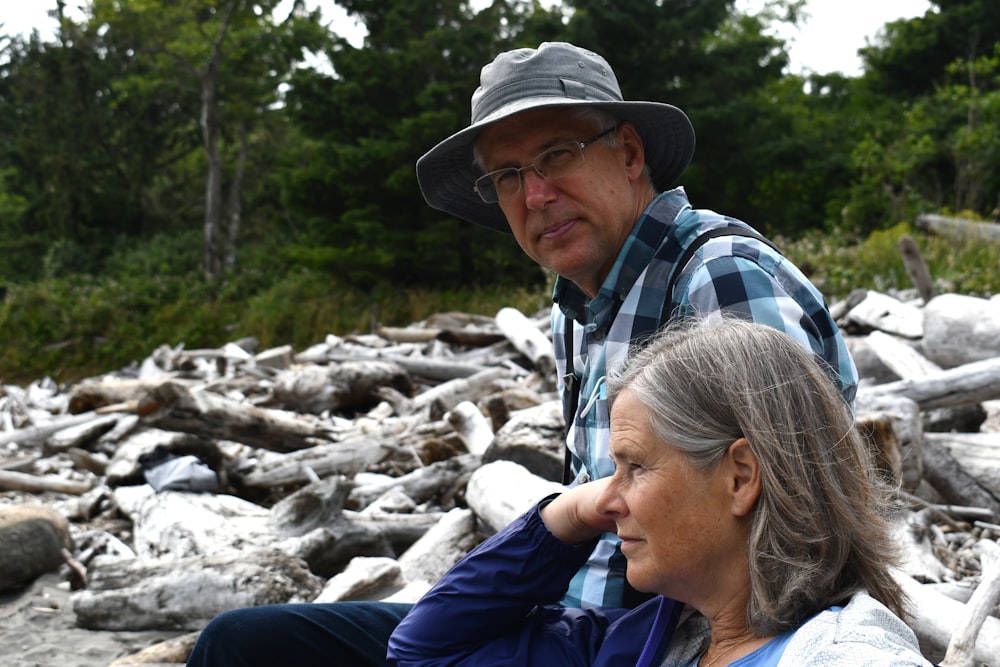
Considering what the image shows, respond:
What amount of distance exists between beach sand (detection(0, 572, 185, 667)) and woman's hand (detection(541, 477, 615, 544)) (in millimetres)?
2472

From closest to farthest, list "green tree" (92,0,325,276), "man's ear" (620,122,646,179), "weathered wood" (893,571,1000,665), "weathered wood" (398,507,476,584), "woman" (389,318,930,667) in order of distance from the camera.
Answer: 1. "woman" (389,318,930,667)
2. "man's ear" (620,122,646,179)
3. "weathered wood" (893,571,1000,665)
4. "weathered wood" (398,507,476,584)
5. "green tree" (92,0,325,276)

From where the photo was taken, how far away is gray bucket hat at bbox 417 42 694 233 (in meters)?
2.26

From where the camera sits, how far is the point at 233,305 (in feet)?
69.3

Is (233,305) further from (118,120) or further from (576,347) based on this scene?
(576,347)

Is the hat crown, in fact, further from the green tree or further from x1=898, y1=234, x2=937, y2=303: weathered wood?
the green tree

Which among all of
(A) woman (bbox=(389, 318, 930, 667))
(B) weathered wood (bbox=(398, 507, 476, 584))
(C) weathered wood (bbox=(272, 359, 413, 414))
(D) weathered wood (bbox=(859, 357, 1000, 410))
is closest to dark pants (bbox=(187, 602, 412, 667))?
(A) woman (bbox=(389, 318, 930, 667))

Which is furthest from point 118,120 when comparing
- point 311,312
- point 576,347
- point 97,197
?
point 576,347

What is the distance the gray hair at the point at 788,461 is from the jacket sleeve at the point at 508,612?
59cm

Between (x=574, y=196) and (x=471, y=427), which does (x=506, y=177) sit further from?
(x=471, y=427)

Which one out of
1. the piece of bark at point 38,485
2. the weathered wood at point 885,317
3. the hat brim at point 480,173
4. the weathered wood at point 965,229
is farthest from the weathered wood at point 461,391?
the weathered wood at point 965,229

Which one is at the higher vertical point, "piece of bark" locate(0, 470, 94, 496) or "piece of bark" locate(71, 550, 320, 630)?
"piece of bark" locate(71, 550, 320, 630)

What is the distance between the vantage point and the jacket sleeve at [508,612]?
197 centimetres

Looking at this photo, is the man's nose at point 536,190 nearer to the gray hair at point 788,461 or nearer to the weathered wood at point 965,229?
the gray hair at point 788,461

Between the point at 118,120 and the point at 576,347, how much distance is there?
28.9 m
